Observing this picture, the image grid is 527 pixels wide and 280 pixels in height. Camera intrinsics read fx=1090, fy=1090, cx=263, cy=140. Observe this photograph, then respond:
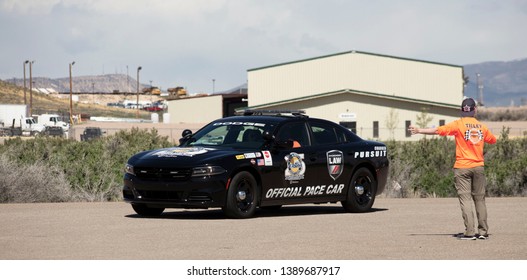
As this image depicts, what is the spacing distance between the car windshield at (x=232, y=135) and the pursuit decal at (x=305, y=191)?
74 centimetres

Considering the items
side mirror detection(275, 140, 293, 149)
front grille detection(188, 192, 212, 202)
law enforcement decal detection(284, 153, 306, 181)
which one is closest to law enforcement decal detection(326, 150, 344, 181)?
law enforcement decal detection(284, 153, 306, 181)

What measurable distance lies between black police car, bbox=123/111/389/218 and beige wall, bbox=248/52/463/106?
57.2 m

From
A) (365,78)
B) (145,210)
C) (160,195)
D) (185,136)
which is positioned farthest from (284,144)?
(365,78)

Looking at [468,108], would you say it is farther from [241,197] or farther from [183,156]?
[183,156]

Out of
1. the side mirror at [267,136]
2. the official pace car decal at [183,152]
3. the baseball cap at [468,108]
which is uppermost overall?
the baseball cap at [468,108]

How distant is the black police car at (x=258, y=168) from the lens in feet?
50.4

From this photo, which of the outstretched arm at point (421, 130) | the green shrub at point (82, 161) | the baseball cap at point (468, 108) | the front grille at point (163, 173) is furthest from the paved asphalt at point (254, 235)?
the green shrub at point (82, 161)

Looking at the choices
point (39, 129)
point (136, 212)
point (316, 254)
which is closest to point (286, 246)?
point (316, 254)

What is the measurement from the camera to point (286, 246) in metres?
12.0

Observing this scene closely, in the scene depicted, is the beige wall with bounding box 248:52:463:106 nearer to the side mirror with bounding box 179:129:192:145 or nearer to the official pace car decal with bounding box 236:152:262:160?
the side mirror with bounding box 179:129:192:145

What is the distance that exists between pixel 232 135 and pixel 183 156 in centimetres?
129

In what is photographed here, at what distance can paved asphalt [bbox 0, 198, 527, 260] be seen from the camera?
36.8 feet

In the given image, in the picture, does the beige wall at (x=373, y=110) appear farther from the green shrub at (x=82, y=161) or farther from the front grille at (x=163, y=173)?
the front grille at (x=163, y=173)

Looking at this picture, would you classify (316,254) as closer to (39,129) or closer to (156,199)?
(156,199)
